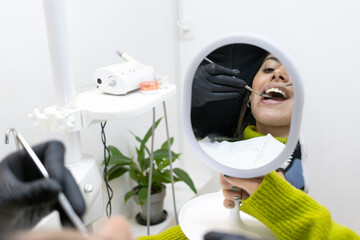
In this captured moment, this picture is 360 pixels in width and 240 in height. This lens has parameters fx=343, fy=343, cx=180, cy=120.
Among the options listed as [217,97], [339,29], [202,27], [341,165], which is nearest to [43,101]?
[217,97]

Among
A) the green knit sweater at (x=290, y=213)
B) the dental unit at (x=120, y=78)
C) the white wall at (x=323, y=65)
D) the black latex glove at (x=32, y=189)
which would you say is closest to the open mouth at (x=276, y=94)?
the green knit sweater at (x=290, y=213)

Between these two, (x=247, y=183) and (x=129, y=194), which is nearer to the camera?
(x=247, y=183)

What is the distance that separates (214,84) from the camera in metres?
0.62

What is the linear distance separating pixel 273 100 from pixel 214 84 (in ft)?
0.35

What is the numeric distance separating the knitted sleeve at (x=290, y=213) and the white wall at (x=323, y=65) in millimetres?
1121

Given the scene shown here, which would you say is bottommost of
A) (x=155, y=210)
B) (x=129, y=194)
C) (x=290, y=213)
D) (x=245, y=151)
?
(x=155, y=210)

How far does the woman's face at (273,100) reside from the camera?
562mm

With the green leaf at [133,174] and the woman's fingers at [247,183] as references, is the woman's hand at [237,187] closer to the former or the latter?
the woman's fingers at [247,183]

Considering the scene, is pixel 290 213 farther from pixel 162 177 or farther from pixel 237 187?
pixel 162 177

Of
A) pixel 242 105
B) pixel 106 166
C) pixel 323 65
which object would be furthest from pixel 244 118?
pixel 323 65

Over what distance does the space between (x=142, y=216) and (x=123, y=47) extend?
0.77 meters

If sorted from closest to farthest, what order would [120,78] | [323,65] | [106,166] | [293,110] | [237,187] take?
[293,110] < [237,187] < [120,78] < [106,166] < [323,65]

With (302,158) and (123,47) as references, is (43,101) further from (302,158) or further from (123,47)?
(302,158)

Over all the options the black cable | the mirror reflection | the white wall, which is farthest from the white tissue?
the white wall
